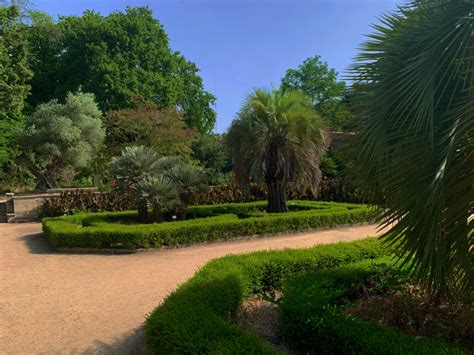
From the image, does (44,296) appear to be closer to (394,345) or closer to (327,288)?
(327,288)

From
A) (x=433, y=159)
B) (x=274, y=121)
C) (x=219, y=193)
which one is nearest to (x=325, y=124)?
(x=274, y=121)

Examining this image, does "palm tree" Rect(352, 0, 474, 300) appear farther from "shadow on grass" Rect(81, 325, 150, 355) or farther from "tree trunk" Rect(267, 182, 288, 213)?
"tree trunk" Rect(267, 182, 288, 213)

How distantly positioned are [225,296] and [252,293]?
1.34m

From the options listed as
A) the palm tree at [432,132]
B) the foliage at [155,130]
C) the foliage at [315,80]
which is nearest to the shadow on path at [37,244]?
the palm tree at [432,132]

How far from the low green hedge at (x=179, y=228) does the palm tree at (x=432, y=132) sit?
20.6 ft

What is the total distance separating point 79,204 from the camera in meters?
16.1

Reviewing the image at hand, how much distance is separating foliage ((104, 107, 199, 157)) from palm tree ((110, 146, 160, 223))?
36.7 ft

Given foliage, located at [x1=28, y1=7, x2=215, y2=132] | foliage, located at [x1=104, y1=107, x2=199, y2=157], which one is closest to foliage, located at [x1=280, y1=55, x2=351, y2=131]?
foliage, located at [x1=28, y1=7, x2=215, y2=132]

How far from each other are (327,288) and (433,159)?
2.55 metres

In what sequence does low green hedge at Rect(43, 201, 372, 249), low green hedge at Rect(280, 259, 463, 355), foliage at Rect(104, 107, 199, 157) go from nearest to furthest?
low green hedge at Rect(280, 259, 463, 355) → low green hedge at Rect(43, 201, 372, 249) → foliage at Rect(104, 107, 199, 157)

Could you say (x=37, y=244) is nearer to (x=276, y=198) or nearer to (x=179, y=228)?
(x=179, y=228)

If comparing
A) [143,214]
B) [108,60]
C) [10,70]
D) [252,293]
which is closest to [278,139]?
[143,214]

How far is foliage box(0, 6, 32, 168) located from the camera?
20.9 m

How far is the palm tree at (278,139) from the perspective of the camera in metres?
12.3
